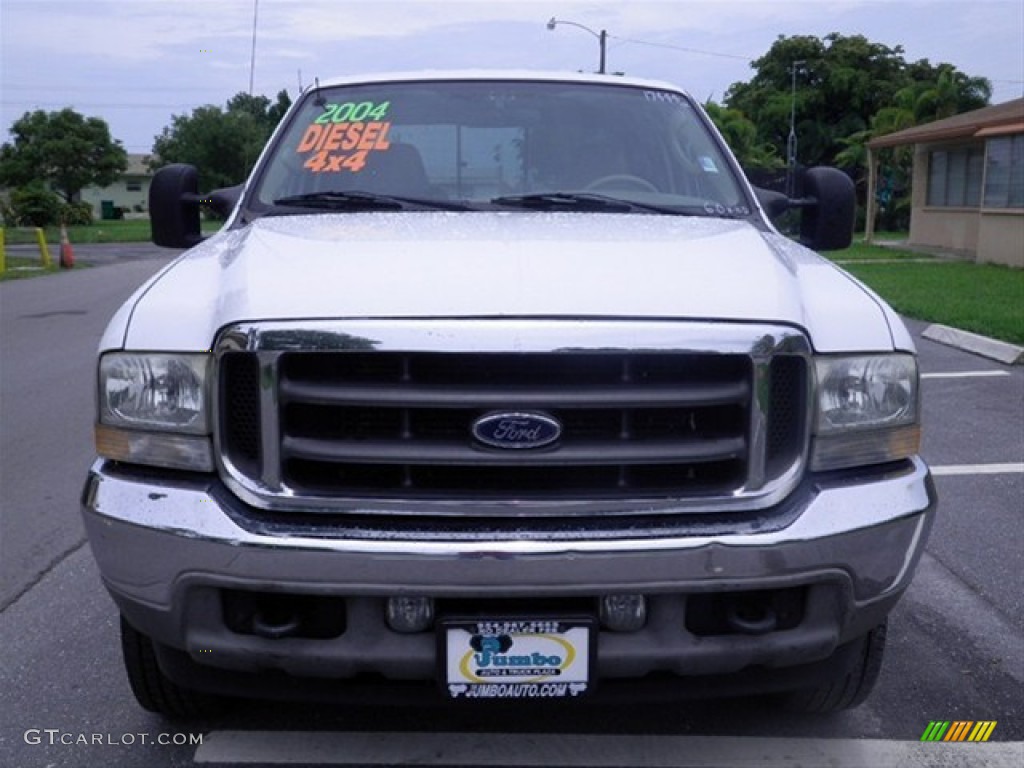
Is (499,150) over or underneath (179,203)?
over

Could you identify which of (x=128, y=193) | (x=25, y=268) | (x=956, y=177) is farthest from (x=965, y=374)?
(x=128, y=193)

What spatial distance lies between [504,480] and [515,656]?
15.6 inches

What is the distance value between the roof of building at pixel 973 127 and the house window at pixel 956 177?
575mm

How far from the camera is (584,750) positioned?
3.08 m

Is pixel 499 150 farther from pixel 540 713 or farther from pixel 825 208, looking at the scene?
pixel 540 713

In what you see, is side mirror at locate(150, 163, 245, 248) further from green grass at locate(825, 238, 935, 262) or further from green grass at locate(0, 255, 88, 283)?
green grass at locate(825, 238, 935, 262)

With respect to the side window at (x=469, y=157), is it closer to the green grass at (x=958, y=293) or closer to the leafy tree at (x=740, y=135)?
the green grass at (x=958, y=293)

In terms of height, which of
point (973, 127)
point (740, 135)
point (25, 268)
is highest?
point (740, 135)

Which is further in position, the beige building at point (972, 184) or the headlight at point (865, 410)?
the beige building at point (972, 184)

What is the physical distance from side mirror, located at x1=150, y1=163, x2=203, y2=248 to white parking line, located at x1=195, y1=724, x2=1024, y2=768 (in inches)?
77.8

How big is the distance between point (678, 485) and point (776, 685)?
57cm

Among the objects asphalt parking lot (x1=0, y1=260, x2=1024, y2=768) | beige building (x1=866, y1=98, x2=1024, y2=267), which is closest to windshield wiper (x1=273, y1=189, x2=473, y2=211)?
asphalt parking lot (x1=0, y1=260, x2=1024, y2=768)

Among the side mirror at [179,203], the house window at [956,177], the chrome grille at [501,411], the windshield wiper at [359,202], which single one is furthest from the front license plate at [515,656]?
the house window at [956,177]

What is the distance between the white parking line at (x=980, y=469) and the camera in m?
6.10
